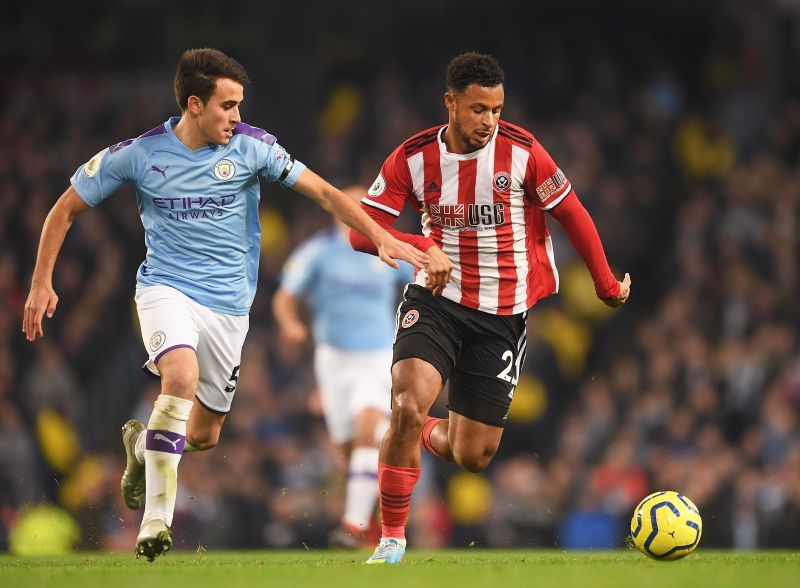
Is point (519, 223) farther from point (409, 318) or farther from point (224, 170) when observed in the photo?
point (224, 170)

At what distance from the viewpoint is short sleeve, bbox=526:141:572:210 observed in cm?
718

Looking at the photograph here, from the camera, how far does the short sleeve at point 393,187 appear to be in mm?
7301

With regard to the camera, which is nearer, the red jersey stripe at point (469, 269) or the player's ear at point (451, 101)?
the player's ear at point (451, 101)

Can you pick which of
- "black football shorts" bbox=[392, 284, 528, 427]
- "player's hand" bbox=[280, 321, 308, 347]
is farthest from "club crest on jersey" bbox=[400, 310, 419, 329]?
"player's hand" bbox=[280, 321, 308, 347]

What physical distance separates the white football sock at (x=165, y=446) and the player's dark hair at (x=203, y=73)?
5.14 feet

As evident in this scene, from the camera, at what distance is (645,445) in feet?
39.3

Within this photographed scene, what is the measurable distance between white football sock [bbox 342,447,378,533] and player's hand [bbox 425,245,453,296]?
2.97 m

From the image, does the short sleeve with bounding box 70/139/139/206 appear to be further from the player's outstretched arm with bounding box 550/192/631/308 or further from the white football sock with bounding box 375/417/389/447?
the white football sock with bounding box 375/417/389/447

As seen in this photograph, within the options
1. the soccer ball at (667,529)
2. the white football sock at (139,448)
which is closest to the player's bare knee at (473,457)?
the soccer ball at (667,529)

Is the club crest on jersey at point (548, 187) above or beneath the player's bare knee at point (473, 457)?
above

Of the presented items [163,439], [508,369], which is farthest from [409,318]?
[163,439]

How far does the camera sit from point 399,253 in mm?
6691

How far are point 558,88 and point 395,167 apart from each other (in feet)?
31.0

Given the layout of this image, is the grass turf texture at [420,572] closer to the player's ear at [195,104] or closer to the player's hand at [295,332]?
the player's hand at [295,332]
